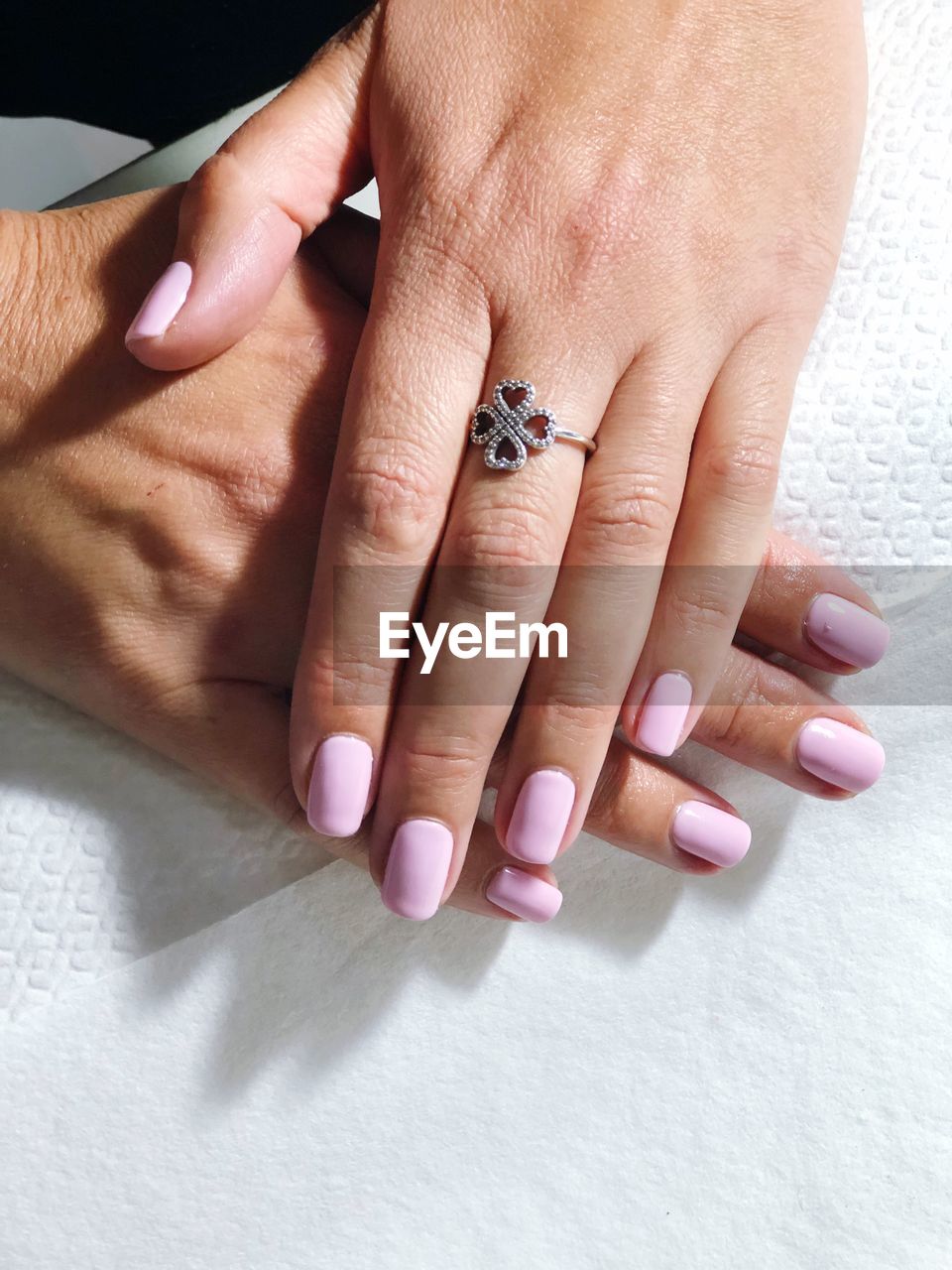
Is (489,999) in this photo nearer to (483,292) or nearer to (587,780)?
(587,780)

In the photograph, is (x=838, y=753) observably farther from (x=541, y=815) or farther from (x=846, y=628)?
(x=541, y=815)

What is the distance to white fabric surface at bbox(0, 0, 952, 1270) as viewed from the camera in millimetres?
736

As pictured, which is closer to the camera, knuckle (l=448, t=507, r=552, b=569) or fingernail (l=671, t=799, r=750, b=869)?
knuckle (l=448, t=507, r=552, b=569)

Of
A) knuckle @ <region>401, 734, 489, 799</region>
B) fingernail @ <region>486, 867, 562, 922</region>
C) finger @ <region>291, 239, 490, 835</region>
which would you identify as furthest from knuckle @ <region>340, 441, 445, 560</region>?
fingernail @ <region>486, 867, 562, 922</region>

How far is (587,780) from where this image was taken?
26.8 inches

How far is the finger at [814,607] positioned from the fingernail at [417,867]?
269mm

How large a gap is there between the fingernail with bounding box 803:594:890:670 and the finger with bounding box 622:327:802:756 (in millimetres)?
66

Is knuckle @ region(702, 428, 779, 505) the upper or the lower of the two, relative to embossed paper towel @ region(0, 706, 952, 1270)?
upper

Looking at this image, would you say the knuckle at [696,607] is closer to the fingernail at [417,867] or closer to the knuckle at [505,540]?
the knuckle at [505,540]

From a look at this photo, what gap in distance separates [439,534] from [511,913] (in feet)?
0.88

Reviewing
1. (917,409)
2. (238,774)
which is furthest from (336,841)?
(917,409)

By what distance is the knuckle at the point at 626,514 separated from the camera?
2.16 ft

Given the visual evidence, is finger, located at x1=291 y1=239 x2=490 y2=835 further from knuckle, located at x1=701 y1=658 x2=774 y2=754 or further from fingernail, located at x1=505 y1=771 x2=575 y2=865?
knuckle, located at x1=701 y1=658 x2=774 y2=754

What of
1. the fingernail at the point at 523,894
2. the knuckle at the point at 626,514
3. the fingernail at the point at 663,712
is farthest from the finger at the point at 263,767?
the knuckle at the point at 626,514
